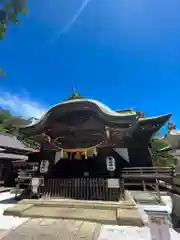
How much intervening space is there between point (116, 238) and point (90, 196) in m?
3.69

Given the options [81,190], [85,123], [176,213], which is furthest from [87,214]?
[85,123]

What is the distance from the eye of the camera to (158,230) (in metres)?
2.08

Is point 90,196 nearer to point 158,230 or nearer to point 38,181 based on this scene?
point 38,181

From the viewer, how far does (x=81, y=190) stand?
7.27 meters

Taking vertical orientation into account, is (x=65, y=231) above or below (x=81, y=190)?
below

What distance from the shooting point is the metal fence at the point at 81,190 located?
686cm

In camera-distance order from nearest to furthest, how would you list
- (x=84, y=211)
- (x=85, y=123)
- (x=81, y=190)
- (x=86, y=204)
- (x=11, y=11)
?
(x=11, y=11), (x=84, y=211), (x=86, y=204), (x=81, y=190), (x=85, y=123)

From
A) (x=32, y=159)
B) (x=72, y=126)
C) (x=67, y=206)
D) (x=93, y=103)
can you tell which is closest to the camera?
(x=67, y=206)

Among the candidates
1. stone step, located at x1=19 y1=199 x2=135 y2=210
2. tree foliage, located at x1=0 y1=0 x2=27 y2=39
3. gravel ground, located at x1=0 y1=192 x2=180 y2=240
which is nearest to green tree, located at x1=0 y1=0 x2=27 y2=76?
tree foliage, located at x1=0 y1=0 x2=27 y2=39

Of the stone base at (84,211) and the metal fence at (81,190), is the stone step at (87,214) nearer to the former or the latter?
the stone base at (84,211)

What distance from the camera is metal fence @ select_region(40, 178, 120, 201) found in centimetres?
686

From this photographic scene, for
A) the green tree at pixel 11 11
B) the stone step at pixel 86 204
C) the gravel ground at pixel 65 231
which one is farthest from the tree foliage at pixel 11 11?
the stone step at pixel 86 204

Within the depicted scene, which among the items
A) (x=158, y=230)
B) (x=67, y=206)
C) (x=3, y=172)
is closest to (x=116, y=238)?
(x=158, y=230)

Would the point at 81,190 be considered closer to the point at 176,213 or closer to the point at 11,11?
the point at 176,213
